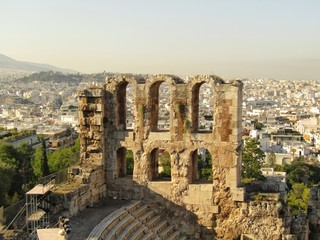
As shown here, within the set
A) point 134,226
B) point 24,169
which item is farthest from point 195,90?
point 24,169

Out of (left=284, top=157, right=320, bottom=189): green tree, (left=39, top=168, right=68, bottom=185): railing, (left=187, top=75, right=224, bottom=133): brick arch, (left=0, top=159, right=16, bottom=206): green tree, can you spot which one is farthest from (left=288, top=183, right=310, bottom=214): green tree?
(left=39, top=168, right=68, bottom=185): railing

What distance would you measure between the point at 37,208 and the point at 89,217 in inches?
74.2

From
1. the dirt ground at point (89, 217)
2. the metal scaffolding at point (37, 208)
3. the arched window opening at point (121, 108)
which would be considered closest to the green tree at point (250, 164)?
the arched window opening at point (121, 108)

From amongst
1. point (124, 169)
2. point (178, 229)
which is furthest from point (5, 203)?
Answer: point (178, 229)

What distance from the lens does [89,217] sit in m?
17.5

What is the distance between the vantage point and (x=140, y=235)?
17.5 meters

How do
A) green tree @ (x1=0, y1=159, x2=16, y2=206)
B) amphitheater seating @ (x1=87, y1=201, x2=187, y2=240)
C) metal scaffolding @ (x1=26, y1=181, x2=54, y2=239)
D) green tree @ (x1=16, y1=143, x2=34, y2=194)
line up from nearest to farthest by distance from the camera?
1. metal scaffolding @ (x1=26, y1=181, x2=54, y2=239)
2. amphitheater seating @ (x1=87, y1=201, x2=187, y2=240)
3. green tree @ (x1=0, y1=159, x2=16, y2=206)
4. green tree @ (x1=16, y1=143, x2=34, y2=194)

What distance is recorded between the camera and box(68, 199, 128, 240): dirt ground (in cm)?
1570

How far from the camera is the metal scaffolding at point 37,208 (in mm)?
15648

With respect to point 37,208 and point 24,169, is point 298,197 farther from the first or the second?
point 37,208

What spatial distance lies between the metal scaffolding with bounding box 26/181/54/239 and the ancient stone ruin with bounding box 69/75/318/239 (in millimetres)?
1022

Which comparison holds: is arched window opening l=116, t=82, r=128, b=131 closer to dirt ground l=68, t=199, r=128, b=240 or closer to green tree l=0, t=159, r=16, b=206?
dirt ground l=68, t=199, r=128, b=240

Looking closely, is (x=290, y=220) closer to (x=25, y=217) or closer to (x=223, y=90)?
(x=223, y=90)

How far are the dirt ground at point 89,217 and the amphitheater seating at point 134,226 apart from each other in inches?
10.9
